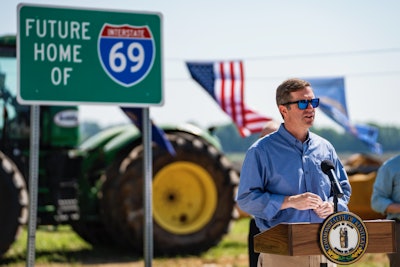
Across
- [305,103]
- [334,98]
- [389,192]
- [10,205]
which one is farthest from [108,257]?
[305,103]

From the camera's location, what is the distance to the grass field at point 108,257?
9.98 m

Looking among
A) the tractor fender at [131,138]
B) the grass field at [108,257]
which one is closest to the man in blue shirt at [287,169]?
the grass field at [108,257]

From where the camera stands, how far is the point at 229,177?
36.2ft

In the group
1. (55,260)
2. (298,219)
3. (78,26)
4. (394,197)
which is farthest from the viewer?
(55,260)

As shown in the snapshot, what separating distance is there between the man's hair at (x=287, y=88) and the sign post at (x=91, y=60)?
6.31ft

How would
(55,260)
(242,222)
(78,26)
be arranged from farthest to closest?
(242,222) < (55,260) < (78,26)

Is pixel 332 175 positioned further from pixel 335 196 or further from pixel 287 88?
pixel 287 88

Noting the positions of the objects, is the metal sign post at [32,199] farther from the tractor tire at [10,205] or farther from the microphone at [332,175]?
the tractor tire at [10,205]

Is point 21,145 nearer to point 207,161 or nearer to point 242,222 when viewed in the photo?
point 207,161

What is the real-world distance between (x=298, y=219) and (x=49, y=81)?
8.18ft

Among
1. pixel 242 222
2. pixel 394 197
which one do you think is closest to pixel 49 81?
pixel 394 197

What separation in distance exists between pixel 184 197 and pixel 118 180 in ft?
3.52

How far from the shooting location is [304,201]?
12.8 feet

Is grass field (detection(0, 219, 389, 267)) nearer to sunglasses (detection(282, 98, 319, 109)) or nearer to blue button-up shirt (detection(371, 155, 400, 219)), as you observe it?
blue button-up shirt (detection(371, 155, 400, 219))
